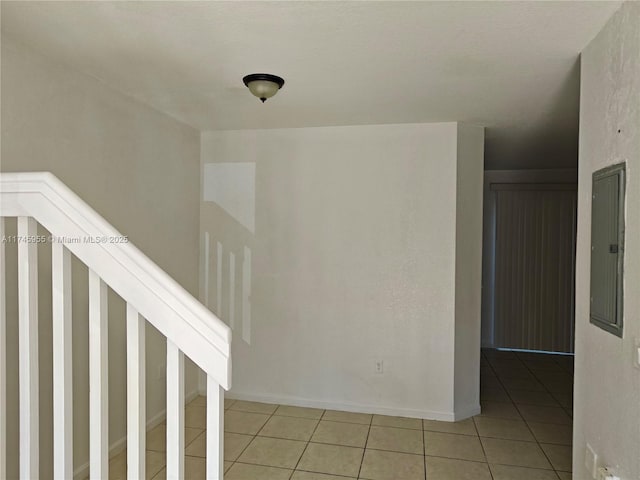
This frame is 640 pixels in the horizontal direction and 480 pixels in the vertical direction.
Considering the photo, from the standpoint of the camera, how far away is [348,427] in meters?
3.36

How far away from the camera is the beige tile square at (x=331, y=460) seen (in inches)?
107

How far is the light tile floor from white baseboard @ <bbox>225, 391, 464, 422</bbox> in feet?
0.19

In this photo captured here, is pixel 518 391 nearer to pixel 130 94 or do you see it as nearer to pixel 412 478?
pixel 412 478

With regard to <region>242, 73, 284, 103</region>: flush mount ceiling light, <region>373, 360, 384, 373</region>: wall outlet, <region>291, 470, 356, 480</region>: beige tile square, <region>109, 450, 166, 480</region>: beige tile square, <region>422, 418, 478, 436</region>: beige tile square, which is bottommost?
<region>422, 418, 478, 436</region>: beige tile square

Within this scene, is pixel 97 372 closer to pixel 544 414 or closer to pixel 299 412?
pixel 299 412

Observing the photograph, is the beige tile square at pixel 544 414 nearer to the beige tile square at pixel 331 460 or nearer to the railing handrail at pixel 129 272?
the beige tile square at pixel 331 460

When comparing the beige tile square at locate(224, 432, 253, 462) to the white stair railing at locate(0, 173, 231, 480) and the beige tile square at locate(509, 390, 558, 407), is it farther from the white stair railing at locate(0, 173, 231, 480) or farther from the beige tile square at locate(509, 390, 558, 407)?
the beige tile square at locate(509, 390, 558, 407)

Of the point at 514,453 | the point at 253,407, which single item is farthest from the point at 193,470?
the point at 514,453

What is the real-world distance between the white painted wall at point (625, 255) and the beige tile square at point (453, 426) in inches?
45.8

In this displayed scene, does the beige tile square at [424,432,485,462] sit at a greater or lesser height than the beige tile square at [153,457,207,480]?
lesser

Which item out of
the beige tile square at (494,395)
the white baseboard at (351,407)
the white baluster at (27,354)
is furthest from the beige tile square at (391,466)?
the white baluster at (27,354)

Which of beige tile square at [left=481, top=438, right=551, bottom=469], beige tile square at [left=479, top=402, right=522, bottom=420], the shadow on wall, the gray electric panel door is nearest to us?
the gray electric panel door

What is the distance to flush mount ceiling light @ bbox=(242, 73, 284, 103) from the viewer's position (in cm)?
246

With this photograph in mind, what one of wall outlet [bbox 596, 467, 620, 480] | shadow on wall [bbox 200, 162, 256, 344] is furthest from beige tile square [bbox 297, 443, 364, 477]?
wall outlet [bbox 596, 467, 620, 480]
